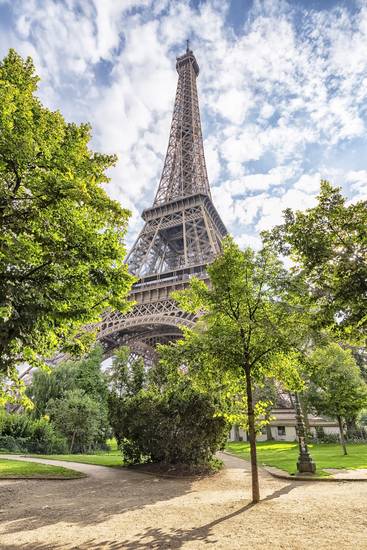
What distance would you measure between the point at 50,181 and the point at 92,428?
27.5m

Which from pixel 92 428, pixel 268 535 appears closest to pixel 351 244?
pixel 268 535

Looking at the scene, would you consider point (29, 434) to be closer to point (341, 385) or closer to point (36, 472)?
point (36, 472)

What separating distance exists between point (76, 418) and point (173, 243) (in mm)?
32534

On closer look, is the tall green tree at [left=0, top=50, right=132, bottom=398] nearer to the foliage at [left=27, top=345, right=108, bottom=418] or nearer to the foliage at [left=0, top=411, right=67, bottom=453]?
the foliage at [left=0, top=411, right=67, bottom=453]

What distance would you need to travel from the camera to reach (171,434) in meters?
14.9

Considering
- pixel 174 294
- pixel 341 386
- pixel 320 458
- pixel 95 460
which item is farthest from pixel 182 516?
pixel 341 386

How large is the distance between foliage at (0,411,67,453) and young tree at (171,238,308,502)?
71.3 feet

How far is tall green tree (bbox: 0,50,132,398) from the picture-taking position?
267 inches

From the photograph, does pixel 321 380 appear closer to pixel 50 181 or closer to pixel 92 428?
pixel 92 428

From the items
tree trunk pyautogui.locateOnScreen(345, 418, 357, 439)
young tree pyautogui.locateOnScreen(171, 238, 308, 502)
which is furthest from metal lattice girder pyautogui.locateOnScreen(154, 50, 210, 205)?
young tree pyautogui.locateOnScreen(171, 238, 308, 502)

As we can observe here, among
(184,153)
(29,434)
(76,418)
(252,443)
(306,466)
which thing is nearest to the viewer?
(252,443)

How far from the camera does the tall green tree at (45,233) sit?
679 centimetres

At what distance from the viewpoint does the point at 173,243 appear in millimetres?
54250

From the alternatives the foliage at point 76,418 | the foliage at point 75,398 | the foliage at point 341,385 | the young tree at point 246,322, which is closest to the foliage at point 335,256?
the young tree at point 246,322
